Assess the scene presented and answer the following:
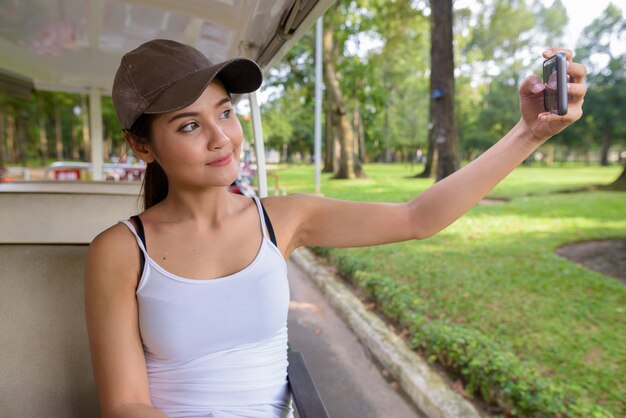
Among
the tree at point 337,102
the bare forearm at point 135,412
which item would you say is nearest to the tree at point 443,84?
the tree at point 337,102

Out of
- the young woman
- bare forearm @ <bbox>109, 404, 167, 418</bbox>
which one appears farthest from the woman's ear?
bare forearm @ <bbox>109, 404, 167, 418</bbox>

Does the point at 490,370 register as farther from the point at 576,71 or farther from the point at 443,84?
the point at 443,84

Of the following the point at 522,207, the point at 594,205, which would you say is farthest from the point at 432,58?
the point at 594,205

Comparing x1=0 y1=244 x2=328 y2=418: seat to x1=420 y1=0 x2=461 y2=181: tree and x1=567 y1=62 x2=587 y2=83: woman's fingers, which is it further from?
x1=420 y1=0 x2=461 y2=181: tree

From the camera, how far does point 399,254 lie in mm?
6332

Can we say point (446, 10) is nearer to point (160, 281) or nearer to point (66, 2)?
point (66, 2)

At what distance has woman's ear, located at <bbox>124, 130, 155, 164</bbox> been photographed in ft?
4.57

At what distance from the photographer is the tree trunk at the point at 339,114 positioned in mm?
16312

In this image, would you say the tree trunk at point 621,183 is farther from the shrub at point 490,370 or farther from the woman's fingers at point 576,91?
the woman's fingers at point 576,91

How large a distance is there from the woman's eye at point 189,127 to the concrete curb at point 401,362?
220cm

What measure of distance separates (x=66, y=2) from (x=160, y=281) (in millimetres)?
2022

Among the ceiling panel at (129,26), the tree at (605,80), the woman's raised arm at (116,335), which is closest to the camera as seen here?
the woman's raised arm at (116,335)

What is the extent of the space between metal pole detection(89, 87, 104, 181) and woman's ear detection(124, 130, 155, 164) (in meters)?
4.51

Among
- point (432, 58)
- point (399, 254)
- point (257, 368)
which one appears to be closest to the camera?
point (257, 368)
